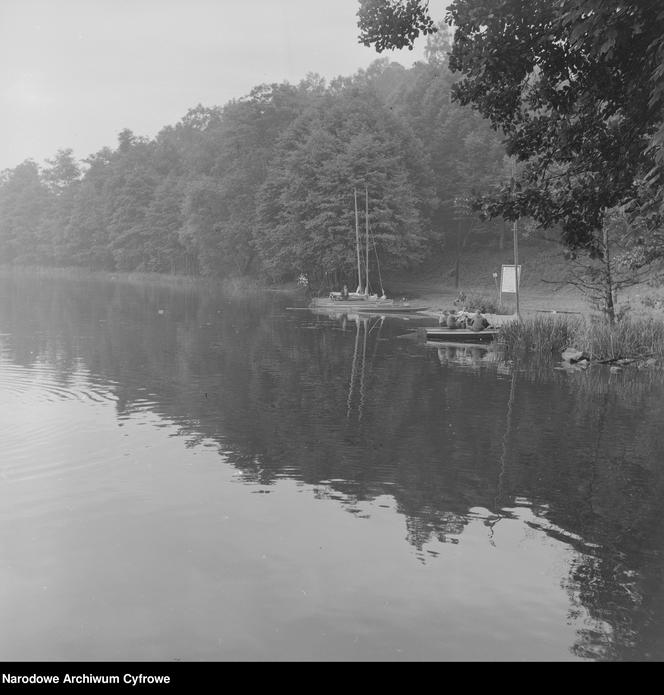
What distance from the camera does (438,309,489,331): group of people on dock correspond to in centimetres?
3238

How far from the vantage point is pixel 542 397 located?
19.3 meters

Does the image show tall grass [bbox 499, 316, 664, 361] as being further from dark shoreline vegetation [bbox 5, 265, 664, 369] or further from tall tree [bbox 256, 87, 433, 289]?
tall tree [bbox 256, 87, 433, 289]

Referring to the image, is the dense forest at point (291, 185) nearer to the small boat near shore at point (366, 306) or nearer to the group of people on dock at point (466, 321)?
the small boat near shore at point (366, 306)

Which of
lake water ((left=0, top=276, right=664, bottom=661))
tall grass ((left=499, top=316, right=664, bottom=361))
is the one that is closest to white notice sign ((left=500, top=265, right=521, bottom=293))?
tall grass ((left=499, top=316, right=664, bottom=361))

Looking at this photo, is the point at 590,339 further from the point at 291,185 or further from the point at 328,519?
the point at 291,185

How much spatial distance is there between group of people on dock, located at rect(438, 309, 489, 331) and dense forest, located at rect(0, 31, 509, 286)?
9369 millimetres

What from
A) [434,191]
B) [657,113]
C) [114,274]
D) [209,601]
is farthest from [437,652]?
[114,274]

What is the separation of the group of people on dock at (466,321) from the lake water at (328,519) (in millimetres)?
11079

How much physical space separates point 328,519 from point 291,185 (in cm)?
6050

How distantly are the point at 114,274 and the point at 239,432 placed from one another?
316 feet

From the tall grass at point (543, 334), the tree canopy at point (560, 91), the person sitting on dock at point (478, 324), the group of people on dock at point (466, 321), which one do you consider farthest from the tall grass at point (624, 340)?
the tree canopy at point (560, 91)

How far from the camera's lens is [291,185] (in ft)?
223

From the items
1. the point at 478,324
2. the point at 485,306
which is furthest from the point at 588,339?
the point at 485,306
